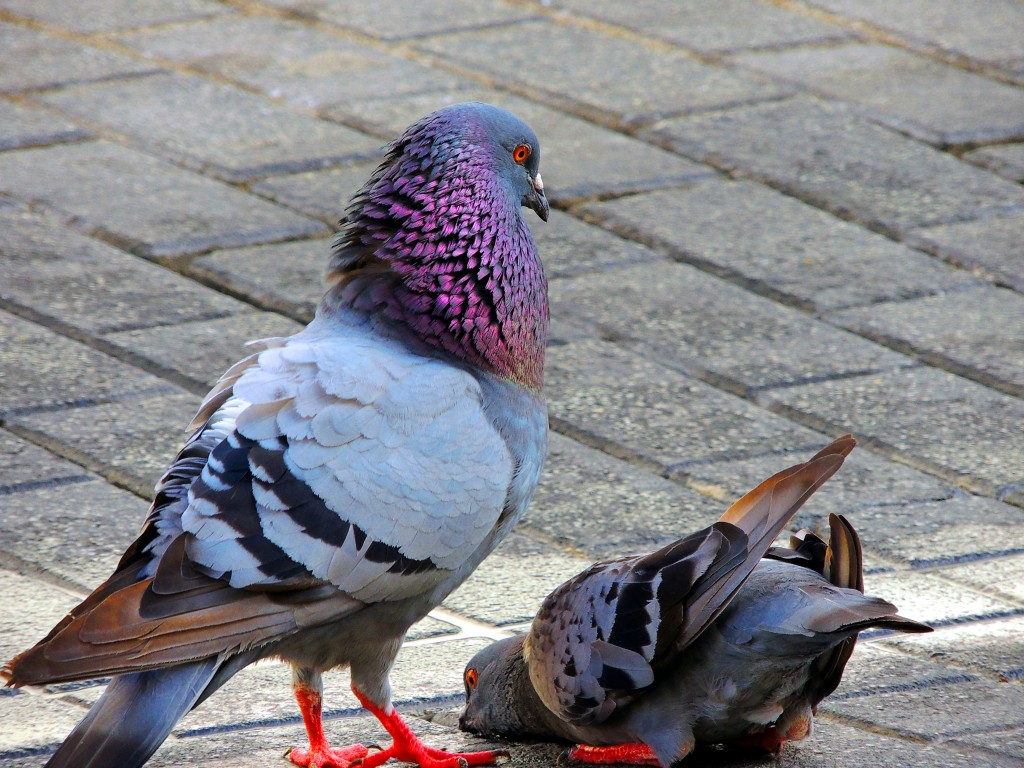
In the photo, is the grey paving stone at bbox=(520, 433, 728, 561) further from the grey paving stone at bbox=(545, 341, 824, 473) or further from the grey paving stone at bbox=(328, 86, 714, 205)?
the grey paving stone at bbox=(328, 86, 714, 205)

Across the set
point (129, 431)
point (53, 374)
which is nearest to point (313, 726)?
point (129, 431)

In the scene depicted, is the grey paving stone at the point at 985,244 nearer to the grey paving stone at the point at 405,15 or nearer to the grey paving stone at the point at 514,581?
the grey paving stone at the point at 514,581

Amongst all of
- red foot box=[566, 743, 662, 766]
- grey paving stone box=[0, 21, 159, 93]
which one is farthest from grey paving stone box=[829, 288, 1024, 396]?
grey paving stone box=[0, 21, 159, 93]

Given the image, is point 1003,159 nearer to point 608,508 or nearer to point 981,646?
point 608,508

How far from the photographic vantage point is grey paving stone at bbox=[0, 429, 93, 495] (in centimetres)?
392

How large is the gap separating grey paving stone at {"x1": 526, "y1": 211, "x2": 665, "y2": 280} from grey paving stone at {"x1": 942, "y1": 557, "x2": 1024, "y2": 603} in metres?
1.94

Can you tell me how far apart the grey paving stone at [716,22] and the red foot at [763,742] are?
475 cm

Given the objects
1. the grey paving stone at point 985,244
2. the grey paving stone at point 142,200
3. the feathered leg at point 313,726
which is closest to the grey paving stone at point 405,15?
the grey paving stone at point 142,200

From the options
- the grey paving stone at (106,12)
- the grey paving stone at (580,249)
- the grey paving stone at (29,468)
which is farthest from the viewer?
the grey paving stone at (106,12)

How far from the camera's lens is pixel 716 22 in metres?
7.62

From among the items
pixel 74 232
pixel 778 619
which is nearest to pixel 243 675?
pixel 778 619

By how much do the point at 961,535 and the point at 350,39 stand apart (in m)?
4.31

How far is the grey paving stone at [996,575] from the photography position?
3611 mm

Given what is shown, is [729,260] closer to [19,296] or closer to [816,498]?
[816,498]
